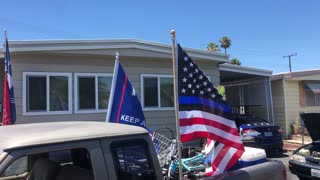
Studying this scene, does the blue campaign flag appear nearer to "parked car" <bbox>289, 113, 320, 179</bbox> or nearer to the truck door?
the truck door

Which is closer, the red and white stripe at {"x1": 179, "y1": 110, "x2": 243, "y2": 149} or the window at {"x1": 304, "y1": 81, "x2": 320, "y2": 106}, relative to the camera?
the red and white stripe at {"x1": 179, "y1": 110, "x2": 243, "y2": 149}

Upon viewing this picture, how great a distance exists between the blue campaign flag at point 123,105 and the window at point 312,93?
1457 centimetres

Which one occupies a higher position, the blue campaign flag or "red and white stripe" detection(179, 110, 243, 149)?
the blue campaign flag

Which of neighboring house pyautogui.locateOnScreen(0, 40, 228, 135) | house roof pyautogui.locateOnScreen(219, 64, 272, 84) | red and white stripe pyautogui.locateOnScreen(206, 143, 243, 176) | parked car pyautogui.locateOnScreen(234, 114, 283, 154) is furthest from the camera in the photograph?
house roof pyautogui.locateOnScreen(219, 64, 272, 84)

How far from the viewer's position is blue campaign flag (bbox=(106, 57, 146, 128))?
5.30 meters

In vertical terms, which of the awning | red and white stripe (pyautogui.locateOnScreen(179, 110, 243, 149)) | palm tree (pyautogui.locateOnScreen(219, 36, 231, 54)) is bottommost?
red and white stripe (pyautogui.locateOnScreen(179, 110, 243, 149))

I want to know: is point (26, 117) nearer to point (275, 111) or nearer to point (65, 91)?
point (65, 91)

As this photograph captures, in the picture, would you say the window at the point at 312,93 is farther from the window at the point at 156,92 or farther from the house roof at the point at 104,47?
the window at the point at 156,92

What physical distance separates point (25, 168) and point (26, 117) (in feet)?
25.1

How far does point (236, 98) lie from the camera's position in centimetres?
2045

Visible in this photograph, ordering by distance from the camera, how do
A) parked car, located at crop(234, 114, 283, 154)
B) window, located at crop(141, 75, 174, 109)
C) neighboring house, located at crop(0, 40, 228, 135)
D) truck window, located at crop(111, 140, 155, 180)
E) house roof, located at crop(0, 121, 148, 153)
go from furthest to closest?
window, located at crop(141, 75, 174, 109) < parked car, located at crop(234, 114, 283, 154) < neighboring house, located at crop(0, 40, 228, 135) < truck window, located at crop(111, 140, 155, 180) < house roof, located at crop(0, 121, 148, 153)

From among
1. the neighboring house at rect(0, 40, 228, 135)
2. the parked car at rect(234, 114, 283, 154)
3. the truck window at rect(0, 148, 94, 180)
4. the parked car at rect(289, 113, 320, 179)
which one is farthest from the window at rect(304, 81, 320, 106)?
the truck window at rect(0, 148, 94, 180)

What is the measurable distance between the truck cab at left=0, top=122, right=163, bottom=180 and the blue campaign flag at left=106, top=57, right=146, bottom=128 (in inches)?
84.4

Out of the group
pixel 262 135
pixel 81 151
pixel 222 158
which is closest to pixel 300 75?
pixel 262 135
